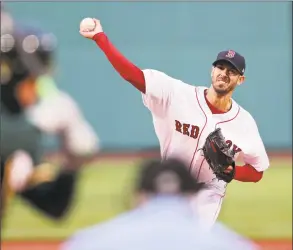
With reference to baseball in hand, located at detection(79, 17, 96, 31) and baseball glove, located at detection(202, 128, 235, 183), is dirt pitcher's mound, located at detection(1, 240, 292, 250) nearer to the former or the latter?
baseball glove, located at detection(202, 128, 235, 183)

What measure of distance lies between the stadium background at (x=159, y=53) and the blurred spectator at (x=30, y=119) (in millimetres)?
9642

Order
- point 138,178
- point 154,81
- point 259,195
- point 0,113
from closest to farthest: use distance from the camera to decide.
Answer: point 138,178 → point 0,113 → point 154,81 → point 259,195

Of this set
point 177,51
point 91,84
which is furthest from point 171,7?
point 91,84

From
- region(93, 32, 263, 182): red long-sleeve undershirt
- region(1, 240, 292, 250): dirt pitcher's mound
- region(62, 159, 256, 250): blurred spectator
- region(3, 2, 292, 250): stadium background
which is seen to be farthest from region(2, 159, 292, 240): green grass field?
region(62, 159, 256, 250): blurred spectator

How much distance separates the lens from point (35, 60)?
4117 mm

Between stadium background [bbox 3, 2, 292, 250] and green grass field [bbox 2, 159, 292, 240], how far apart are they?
0.29 ft

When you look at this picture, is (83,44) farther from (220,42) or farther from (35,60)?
(35,60)

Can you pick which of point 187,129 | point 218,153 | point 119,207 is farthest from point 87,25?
point 119,207

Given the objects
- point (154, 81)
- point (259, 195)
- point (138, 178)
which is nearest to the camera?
point (138, 178)

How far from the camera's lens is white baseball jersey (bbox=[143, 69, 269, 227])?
4867mm

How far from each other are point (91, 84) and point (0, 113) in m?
10.7

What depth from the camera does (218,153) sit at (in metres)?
4.76

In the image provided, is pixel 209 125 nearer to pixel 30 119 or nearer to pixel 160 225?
pixel 30 119

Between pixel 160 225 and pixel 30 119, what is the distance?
5.55 feet
